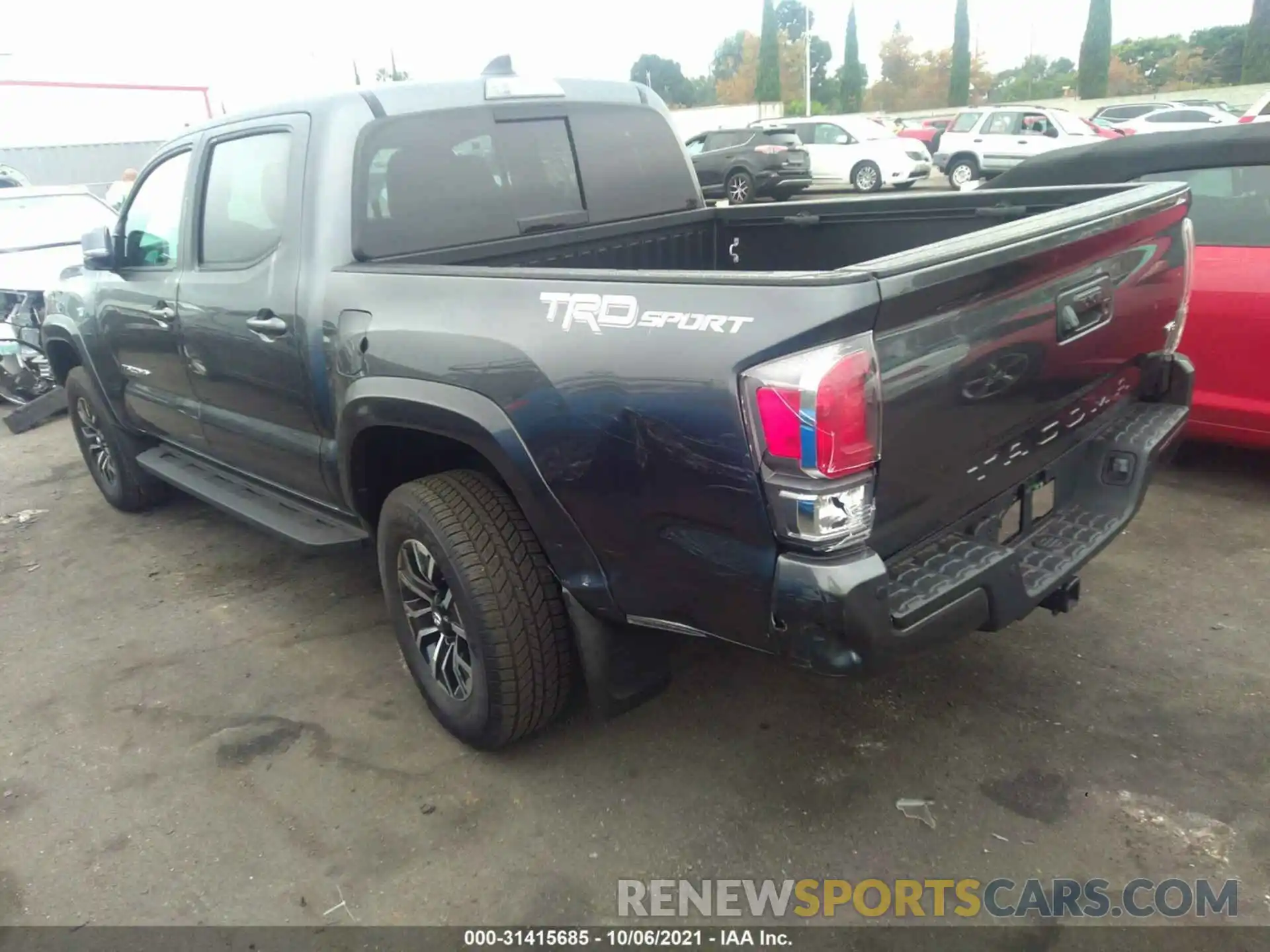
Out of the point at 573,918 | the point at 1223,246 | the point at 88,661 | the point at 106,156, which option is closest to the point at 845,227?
the point at 1223,246

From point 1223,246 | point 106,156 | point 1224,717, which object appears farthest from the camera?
point 106,156

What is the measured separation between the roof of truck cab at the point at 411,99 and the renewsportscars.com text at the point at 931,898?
2517mm

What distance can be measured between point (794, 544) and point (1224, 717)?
1805 millimetres

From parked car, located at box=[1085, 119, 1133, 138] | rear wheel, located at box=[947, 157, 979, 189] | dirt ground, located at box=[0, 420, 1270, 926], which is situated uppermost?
parked car, located at box=[1085, 119, 1133, 138]

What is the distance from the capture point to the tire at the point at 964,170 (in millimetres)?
20141

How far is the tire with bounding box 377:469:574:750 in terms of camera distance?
2.64m

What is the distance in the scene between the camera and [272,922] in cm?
241

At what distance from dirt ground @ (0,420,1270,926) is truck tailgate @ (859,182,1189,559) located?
0.87 m

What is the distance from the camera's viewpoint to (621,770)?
9.49ft

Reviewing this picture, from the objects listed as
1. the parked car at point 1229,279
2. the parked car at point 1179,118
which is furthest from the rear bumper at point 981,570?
the parked car at point 1179,118

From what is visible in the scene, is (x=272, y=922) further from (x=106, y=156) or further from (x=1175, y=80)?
(x=1175, y=80)

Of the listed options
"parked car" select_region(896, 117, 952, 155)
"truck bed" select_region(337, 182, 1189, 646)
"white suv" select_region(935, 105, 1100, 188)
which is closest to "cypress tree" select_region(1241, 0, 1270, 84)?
"parked car" select_region(896, 117, 952, 155)

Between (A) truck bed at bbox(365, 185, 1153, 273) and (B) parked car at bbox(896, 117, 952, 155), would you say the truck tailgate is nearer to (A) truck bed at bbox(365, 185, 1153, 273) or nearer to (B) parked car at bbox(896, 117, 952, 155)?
(A) truck bed at bbox(365, 185, 1153, 273)

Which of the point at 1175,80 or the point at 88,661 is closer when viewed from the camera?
the point at 88,661
